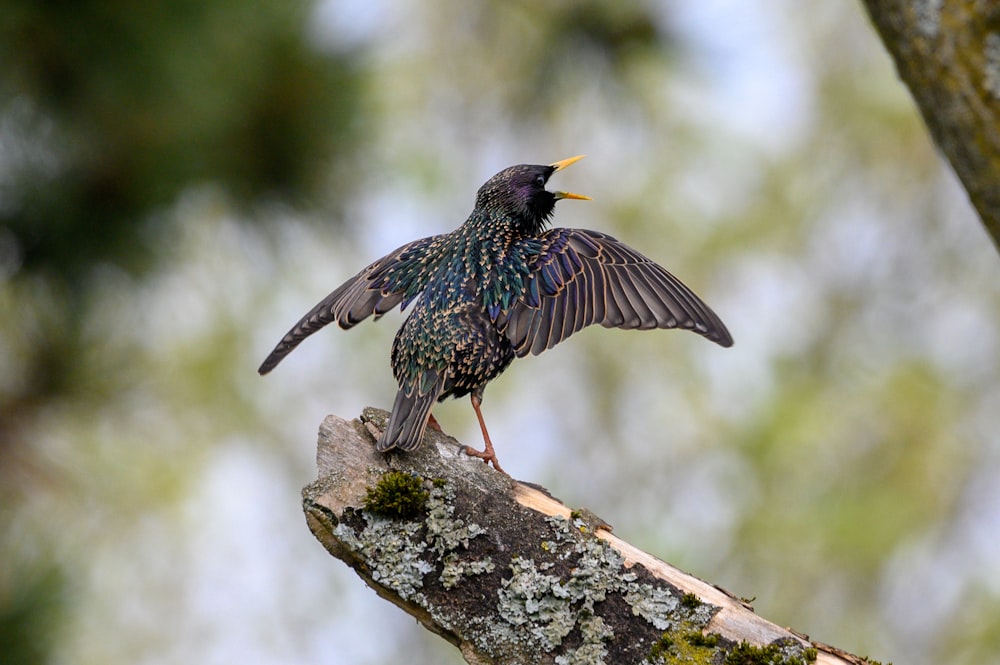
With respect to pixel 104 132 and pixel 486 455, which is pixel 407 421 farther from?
pixel 104 132

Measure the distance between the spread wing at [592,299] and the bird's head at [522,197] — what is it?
28 centimetres

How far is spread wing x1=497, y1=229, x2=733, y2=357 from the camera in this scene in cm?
481

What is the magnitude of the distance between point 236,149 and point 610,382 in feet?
33.5

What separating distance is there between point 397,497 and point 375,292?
1659 mm

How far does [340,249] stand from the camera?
24.3ft

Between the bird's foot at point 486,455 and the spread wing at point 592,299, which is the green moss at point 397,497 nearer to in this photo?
the bird's foot at point 486,455

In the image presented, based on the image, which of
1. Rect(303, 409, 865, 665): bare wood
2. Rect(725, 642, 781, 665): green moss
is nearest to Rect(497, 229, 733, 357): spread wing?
Rect(303, 409, 865, 665): bare wood

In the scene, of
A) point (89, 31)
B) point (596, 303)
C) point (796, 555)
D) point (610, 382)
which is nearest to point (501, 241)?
point (596, 303)

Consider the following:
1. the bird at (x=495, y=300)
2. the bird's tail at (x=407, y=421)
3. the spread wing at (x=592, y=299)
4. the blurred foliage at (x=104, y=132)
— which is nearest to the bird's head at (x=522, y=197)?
the bird at (x=495, y=300)

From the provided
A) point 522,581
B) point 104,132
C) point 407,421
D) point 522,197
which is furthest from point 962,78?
point 104,132

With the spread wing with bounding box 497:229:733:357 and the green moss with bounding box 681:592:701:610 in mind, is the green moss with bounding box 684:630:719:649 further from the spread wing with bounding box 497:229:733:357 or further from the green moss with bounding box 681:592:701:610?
the spread wing with bounding box 497:229:733:357

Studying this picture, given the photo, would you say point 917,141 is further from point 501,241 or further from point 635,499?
point 501,241

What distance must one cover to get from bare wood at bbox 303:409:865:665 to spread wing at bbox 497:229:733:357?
997mm

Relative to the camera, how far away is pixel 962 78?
129 inches
